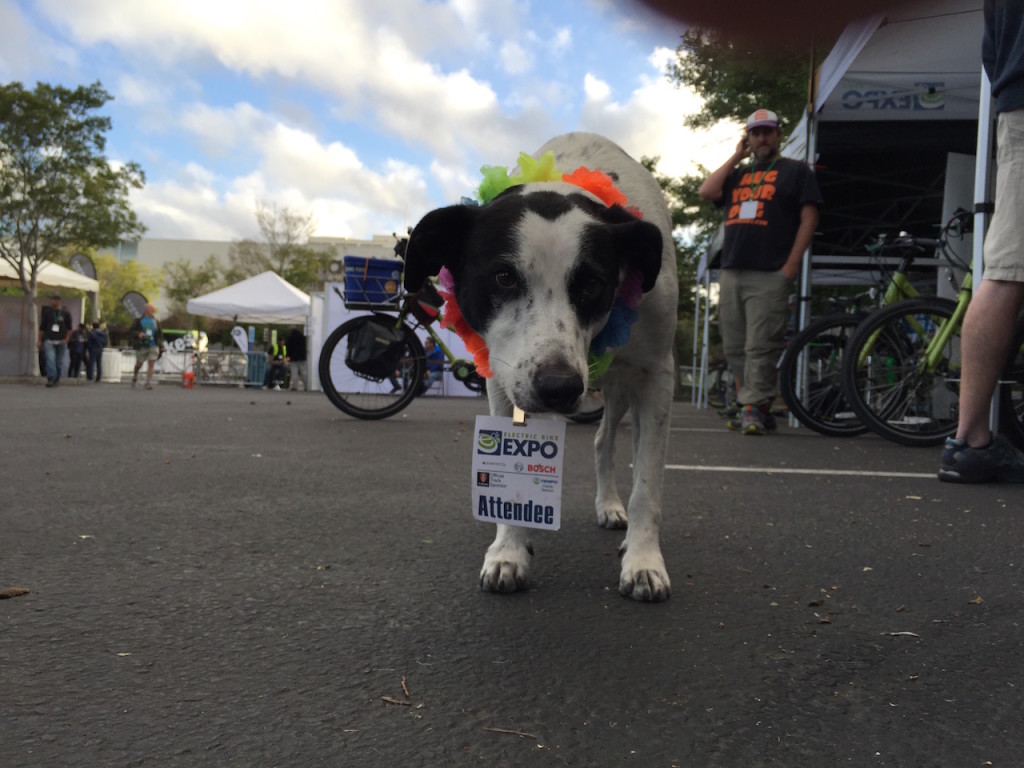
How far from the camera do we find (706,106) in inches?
770

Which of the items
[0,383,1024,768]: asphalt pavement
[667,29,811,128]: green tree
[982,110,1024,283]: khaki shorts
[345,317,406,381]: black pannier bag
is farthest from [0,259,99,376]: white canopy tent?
[982,110,1024,283]: khaki shorts

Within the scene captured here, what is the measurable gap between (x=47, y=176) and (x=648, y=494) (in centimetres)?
2321

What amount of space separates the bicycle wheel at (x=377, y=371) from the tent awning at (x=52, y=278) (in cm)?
1739

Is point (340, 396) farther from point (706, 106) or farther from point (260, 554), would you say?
point (706, 106)

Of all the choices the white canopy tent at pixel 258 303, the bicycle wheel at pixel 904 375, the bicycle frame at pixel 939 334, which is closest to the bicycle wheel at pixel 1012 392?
the bicycle frame at pixel 939 334

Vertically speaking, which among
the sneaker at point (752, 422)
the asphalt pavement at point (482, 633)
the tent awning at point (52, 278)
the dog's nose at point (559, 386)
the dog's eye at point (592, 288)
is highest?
the tent awning at point (52, 278)

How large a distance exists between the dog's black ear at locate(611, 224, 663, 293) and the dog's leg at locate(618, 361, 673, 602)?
0.36 m

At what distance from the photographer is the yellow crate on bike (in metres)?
7.90

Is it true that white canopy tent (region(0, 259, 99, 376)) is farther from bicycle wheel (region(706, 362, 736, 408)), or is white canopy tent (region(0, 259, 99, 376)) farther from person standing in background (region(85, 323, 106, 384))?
bicycle wheel (region(706, 362, 736, 408))

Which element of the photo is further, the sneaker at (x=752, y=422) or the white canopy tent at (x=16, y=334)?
the white canopy tent at (x=16, y=334)

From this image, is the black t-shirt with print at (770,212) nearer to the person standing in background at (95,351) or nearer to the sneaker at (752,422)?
the sneaker at (752,422)

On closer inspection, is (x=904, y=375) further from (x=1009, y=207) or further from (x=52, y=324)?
(x=52, y=324)

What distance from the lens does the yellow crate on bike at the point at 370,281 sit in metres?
7.90

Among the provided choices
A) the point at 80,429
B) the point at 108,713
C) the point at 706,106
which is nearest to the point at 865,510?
the point at 108,713
